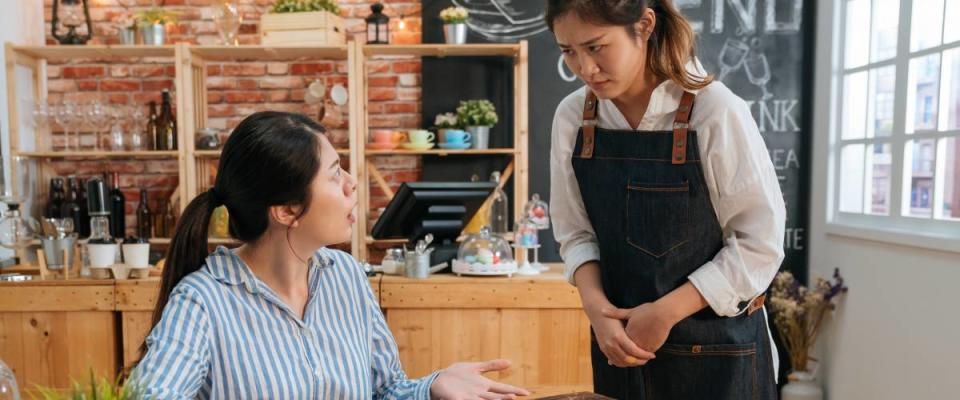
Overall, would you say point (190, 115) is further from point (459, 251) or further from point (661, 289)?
point (661, 289)

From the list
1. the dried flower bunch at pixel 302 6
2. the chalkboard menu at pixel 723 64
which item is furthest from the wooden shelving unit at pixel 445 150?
the dried flower bunch at pixel 302 6

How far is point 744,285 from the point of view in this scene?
A: 4.31 ft

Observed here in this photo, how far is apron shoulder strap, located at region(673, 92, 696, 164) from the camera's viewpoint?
4.35 ft

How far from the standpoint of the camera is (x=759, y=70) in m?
3.72

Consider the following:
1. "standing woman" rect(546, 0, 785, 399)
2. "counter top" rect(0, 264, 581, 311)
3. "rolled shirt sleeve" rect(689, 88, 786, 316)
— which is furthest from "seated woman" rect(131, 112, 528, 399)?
"counter top" rect(0, 264, 581, 311)

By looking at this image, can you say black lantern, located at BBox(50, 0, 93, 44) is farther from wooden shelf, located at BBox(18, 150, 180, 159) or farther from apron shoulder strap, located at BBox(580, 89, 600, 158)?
apron shoulder strap, located at BBox(580, 89, 600, 158)

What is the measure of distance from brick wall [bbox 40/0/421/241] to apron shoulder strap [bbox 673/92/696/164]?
254 cm

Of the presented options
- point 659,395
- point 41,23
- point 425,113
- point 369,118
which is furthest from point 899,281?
point 41,23

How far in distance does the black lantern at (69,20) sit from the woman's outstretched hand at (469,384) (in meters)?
2.99

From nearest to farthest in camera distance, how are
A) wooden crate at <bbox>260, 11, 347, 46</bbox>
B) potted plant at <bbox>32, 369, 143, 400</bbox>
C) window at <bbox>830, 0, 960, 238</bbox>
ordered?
1. potted plant at <bbox>32, 369, 143, 400</bbox>
2. window at <bbox>830, 0, 960, 238</bbox>
3. wooden crate at <bbox>260, 11, 347, 46</bbox>

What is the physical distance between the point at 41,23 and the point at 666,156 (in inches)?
141

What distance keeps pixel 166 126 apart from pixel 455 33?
4.76 feet

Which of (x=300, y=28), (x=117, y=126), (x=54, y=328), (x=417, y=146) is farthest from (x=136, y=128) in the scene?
(x=417, y=146)

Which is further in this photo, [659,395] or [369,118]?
[369,118]
